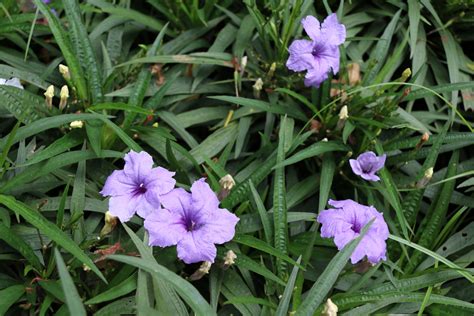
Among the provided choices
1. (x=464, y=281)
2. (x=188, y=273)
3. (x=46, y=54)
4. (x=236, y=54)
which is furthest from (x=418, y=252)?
(x=46, y=54)

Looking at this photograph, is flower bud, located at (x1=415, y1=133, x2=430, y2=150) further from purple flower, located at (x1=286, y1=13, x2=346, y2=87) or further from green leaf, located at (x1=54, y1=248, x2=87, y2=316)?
green leaf, located at (x1=54, y1=248, x2=87, y2=316)

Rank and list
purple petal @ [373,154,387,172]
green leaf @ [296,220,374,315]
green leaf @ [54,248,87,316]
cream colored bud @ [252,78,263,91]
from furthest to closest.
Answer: cream colored bud @ [252,78,263,91]
purple petal @ [373,154,387,172]
green leaf @ [296,220,374,315]
green leaf @ [54,248,87,316]

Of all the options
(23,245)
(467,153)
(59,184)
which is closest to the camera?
(23,245)

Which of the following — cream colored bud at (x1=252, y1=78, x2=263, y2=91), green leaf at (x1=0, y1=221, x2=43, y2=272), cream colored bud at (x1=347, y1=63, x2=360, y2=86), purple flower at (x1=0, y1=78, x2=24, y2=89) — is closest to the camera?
green leaf at (x1=0, y1=221, x2=43, y2=272)

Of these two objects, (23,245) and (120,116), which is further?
(120,116)

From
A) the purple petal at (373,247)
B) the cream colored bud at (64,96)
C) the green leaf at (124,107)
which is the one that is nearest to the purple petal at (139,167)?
the green leaf at (124,107)

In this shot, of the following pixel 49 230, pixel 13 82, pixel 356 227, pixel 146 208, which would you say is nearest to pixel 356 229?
pixel 356 227

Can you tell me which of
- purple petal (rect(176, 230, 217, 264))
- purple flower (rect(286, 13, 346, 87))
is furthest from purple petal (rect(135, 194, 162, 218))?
purple flower (rect(286, 13, 346, 87))

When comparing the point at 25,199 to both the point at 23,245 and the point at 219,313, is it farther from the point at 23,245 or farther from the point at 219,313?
the point at 219,313
